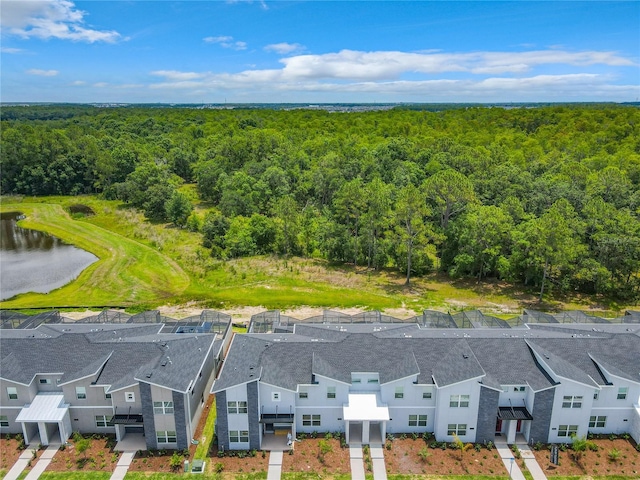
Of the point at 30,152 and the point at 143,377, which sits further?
the point at 30,152

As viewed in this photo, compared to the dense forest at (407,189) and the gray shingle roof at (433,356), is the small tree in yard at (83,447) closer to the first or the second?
the gray shingle roof at (433,356)

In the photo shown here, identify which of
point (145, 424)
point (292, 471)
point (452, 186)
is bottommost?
point (292, 471)

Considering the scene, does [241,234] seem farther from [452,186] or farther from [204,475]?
[204,475]

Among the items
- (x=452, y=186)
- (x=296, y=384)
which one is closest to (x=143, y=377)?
(x=296, y=384)

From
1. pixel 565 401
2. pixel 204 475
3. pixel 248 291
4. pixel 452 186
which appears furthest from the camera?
pixel 452 186

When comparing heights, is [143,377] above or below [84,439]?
above

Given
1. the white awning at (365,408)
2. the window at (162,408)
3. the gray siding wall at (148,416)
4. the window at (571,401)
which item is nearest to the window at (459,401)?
the white awning at (365,408)
